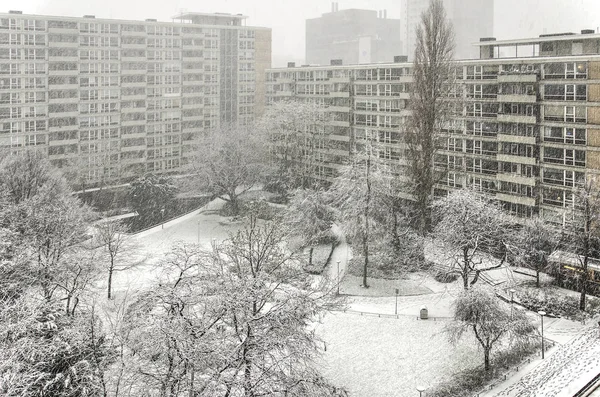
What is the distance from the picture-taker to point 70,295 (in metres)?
31.1

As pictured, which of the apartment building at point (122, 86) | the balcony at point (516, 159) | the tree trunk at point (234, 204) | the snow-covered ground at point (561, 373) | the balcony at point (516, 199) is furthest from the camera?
the apartment building at point (122, 86)

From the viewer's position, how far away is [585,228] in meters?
43.0

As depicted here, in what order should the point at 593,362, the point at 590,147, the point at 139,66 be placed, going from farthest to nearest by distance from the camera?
the point at 139,66
the point at 590,147
the point at 593,362

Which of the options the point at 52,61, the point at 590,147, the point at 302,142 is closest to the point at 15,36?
the point at 52,61

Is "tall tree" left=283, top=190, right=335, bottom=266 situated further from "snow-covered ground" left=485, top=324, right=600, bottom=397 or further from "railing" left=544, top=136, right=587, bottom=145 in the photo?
"snow-covered ground" left=485, top=324, right=600, bottom=397

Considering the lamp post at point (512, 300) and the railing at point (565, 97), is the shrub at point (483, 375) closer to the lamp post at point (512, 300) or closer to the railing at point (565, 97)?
the lamp post at point (512, 300)

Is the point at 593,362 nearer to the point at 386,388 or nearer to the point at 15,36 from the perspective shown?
the point at 386,388

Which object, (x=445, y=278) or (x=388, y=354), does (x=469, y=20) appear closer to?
(x=445, y=278)

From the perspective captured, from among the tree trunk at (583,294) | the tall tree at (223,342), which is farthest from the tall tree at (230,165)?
the tall tree at (223,342)

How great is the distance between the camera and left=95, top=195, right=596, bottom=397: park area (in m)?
32.5

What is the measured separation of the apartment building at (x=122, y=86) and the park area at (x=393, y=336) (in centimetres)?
3435

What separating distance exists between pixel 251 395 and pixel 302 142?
54.5 metres

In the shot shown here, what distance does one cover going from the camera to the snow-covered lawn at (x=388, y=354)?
106 ft

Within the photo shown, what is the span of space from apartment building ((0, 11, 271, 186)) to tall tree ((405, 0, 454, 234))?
40.4 meters
